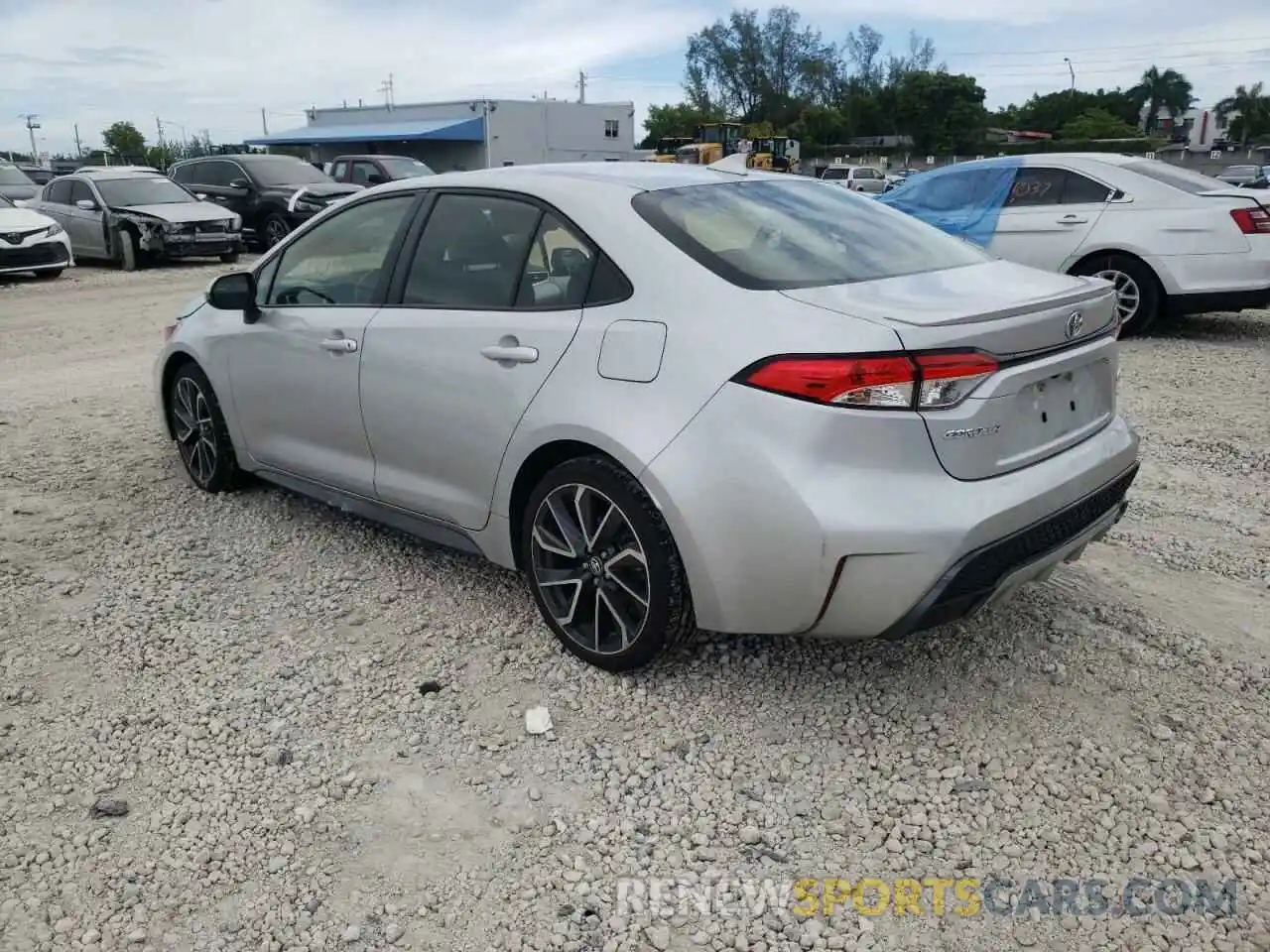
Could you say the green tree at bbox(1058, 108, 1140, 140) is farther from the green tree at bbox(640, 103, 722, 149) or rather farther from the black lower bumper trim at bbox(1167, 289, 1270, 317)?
the black lower bumper trim at bbox(1167, 289, 1270, 317)

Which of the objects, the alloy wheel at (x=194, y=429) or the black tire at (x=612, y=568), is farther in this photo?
the alloy wheel at (x=194, y=429)

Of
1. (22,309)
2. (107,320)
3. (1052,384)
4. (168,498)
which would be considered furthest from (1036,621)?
(22,309)

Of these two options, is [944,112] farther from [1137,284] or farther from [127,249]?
[1137,284]

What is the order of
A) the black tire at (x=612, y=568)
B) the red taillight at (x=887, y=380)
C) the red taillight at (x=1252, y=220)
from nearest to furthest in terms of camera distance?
1. the red taillight at (x=887, y=380)
2. the black tire at (x=612, y=568)
3. the red taillight at (x=1252, y=220)

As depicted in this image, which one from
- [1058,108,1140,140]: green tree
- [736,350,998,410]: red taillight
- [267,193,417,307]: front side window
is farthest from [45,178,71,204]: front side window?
[1058,108,1140,140]: green tree

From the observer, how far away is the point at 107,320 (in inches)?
451

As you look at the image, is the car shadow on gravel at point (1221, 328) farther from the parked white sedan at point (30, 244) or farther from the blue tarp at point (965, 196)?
the parked white sedan at point (30, 244)

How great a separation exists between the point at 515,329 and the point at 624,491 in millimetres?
713

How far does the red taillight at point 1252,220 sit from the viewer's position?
8.22 metres

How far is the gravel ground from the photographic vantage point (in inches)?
96.9

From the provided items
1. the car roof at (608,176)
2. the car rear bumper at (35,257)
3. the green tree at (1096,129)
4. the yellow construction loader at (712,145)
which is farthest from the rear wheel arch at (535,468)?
the green tree at (1096,129)

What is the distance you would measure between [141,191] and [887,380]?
17.2m

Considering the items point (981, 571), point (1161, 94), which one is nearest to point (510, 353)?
point (981, 571)

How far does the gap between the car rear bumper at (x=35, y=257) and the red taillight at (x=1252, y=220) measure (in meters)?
14.6
